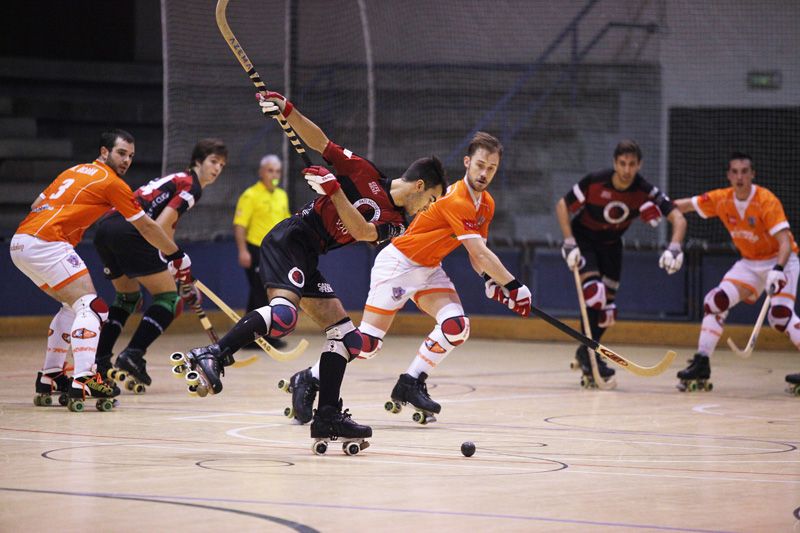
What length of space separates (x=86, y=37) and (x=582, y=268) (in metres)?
8.31

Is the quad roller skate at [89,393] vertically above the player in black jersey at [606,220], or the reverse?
the player in black jersey at [606,220]

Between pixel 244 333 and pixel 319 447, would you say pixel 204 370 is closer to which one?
pixel 244 333

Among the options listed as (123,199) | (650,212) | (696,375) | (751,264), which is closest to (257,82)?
(123,199)

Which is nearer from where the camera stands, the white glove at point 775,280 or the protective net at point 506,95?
the white glove at point 775,280

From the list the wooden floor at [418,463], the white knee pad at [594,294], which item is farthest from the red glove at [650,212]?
the wooden floor at [418,463]

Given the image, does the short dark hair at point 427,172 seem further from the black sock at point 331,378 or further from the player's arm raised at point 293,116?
the black sock at point 331,378

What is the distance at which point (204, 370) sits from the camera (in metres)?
5.09

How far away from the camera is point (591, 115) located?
45.6 ft

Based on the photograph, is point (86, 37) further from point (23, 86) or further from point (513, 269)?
point (513, 269)

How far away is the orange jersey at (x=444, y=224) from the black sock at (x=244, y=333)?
4.85ft

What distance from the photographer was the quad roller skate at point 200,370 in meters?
5.07

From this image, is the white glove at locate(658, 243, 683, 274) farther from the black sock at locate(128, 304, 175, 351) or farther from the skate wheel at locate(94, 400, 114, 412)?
the skate wheel at locate(94, 400, 114, 412)

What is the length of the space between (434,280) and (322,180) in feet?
5.82

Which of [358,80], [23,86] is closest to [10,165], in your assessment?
[23,86]
